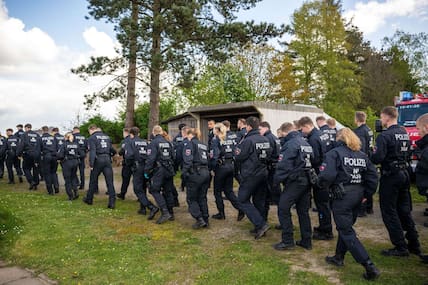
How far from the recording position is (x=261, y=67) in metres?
32.8

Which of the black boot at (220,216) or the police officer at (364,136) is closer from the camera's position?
the police officer at (364,136)

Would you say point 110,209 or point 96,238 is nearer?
point 96,238

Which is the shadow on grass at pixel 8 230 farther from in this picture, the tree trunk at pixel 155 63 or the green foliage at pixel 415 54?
the green foliage at pixel 415 54

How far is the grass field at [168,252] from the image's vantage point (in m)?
4.88

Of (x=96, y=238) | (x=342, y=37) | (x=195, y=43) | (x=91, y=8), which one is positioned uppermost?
(x=342, y=37)

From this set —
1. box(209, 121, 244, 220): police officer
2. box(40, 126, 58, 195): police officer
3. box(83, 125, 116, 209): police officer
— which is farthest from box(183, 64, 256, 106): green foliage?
box(209, 121, 244, 220): police officer

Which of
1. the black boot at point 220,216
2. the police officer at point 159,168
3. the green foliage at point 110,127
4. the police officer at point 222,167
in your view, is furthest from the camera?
the green foliage at point 110,127

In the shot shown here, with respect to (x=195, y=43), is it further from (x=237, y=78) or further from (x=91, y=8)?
(x=237, y=78)

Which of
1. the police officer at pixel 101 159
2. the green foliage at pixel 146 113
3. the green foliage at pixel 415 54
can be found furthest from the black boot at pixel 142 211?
the green foliage at pixel 415 54

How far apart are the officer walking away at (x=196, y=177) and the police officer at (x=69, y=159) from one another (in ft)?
14.1

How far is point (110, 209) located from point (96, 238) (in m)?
2.47

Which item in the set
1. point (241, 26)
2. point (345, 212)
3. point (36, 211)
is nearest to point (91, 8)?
point (241, 26)

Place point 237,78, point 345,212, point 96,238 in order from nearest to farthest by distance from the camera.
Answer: point 345,212, point 96,238, point 237,78

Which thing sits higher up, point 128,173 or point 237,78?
point 237,78
